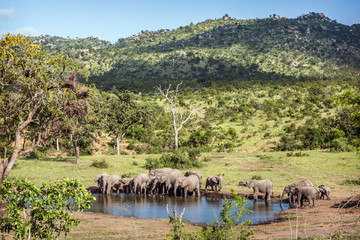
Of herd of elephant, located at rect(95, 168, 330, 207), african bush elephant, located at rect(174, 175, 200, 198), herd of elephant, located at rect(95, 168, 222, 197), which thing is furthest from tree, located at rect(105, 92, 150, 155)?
african bush elephant, located at rect(174, 175, 200, 198)

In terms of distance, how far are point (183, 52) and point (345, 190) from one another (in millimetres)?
127059

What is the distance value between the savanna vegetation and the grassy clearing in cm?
12

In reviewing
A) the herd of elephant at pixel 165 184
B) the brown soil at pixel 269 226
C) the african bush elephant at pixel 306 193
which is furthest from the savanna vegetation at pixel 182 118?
the african bush elephant at pixel 306 193

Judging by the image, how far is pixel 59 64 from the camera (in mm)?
16438

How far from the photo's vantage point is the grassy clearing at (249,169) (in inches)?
1016

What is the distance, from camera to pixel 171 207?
777 inches

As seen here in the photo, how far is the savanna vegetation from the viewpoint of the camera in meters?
16.0

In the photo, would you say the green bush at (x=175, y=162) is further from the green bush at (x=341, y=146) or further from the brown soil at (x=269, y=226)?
the green bush at (x=341, y=146)

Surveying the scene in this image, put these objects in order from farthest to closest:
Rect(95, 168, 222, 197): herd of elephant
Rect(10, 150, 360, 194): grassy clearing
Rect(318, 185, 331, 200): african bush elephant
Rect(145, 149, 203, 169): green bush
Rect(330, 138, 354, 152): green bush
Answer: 1. Rect(330, 138, 354, 152): green bush
2. Rect(145, 149, 203, 169): green bush
3. Rect(10, 150, 360, 194): grassy clearing
4. Rect(95, 168, 222, 197): herd of elephant
5. Rect(318, 185, 331, 200): african bush elephant

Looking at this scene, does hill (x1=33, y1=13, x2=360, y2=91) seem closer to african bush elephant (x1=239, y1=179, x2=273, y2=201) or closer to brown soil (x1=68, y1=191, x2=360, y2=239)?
african bush elephant (x1=239, y1=179, x2=273, y2=201)

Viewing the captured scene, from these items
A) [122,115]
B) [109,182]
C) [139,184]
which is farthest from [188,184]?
[122,115]

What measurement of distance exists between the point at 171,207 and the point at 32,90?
385 inches

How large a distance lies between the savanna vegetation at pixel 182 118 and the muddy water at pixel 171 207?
3637 mm

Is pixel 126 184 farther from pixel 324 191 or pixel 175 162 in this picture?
pixel 324 191
